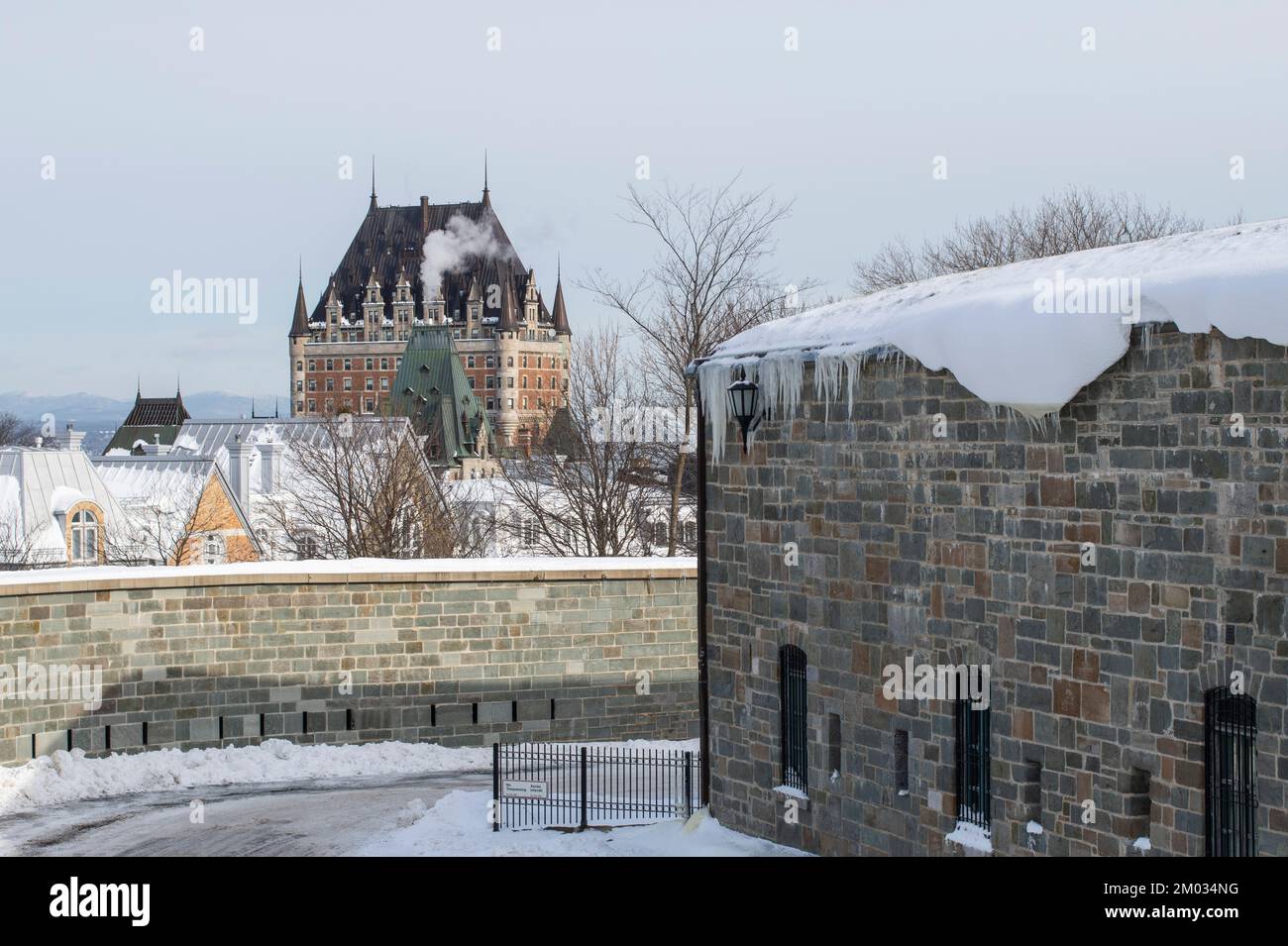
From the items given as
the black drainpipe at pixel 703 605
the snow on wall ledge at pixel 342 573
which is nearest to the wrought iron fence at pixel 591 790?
the black drainpipe at pixel 703 605

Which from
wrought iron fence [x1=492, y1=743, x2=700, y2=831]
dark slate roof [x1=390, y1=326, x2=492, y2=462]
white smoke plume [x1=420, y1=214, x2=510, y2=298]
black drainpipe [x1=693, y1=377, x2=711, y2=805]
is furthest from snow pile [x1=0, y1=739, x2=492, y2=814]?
white smoke plume [x1=420, y1=214, x2=510, y2=298]

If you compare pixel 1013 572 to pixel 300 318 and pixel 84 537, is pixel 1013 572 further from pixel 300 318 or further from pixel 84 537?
pixel 300 318

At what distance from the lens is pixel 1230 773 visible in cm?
1070

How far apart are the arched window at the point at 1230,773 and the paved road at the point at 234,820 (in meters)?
10.9

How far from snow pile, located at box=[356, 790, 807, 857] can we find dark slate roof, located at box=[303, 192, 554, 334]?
152 m

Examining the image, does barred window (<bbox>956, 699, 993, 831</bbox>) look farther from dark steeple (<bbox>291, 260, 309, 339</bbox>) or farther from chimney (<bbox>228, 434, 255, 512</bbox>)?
dark steeple (<bbox>291, 260, 309, 339</bbox>)

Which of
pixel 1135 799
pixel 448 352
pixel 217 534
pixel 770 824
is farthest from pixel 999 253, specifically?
pixel 448 352

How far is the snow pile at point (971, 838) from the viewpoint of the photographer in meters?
13.0

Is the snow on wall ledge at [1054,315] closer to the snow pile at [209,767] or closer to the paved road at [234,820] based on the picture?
the paved road at [234,820]

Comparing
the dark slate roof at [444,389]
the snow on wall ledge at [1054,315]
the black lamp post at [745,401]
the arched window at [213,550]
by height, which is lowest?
the arched window at [213,550]

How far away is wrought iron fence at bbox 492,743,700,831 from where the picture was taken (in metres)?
19.0

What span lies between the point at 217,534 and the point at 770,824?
34156mm

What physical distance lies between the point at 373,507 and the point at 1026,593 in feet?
117
